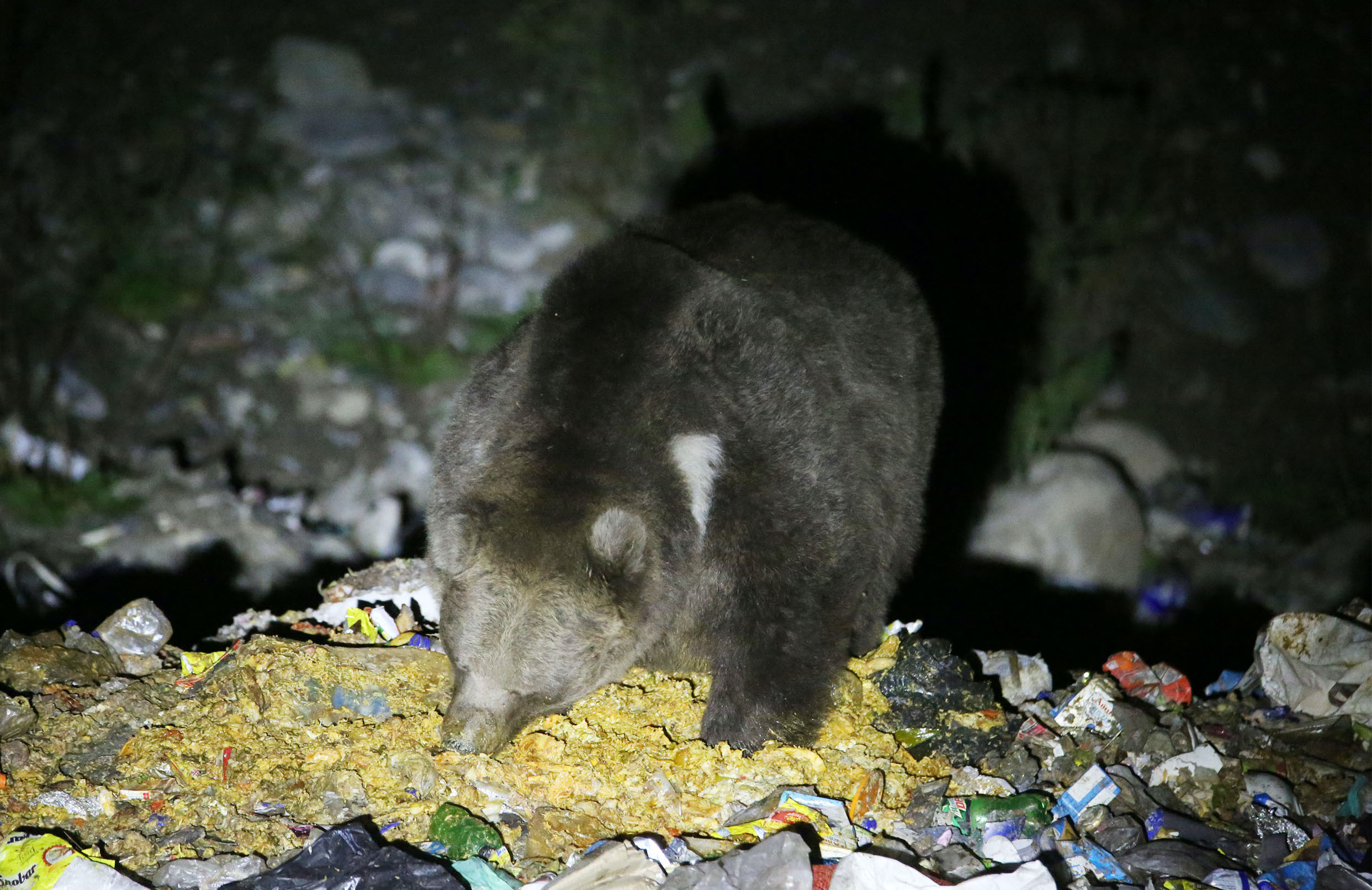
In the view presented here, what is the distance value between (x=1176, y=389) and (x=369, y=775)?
706cm

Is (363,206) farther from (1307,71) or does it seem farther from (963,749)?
(1307,71)

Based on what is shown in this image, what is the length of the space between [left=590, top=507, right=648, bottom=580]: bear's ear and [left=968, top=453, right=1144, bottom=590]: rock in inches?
163

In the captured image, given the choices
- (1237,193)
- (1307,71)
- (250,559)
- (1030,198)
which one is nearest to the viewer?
(250,559)

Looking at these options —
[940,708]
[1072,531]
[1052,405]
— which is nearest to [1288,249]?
[1052,405]

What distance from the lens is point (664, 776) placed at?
3246mm

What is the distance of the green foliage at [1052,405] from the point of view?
711 cm

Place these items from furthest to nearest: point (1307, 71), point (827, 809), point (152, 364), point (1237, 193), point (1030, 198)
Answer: point (1307, 71) < point (1237, 193) < point (1030, 198) < point (152, 364) < point (827, 809)

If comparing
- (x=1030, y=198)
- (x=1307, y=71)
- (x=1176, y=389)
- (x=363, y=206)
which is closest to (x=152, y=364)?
(x=363, y=206)

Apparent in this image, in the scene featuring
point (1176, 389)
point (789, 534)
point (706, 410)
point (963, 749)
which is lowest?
point (1176, 389)

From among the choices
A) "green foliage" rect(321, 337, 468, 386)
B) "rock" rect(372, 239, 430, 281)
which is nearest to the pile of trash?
"green foliage" rect(321, 337, 468, 386)

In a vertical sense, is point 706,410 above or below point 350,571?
above

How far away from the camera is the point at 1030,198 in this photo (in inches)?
321

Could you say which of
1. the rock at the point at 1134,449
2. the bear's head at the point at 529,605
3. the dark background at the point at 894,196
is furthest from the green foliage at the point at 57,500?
the rock at the point at 1134,449

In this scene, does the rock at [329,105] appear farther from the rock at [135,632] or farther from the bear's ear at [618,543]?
the bear's ear at [618,543]
